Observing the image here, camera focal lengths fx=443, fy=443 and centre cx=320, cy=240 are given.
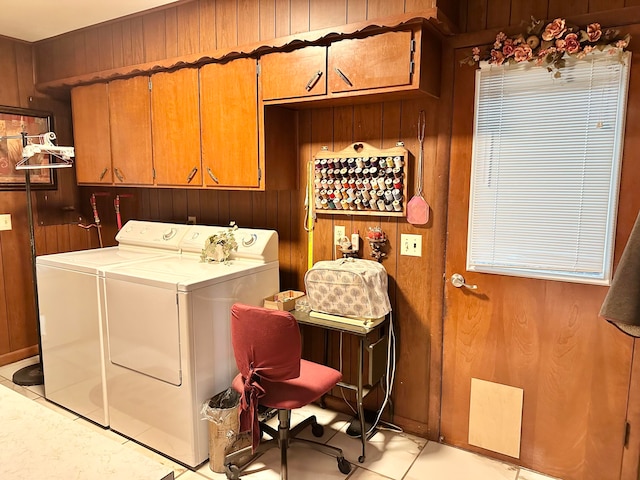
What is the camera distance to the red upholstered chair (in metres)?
1.93

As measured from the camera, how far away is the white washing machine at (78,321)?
2600mm

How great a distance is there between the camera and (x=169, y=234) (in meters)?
3.06

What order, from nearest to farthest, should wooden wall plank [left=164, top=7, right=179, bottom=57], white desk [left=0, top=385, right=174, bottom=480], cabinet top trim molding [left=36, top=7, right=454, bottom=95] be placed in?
white desk [left=0, top=385, right=174, bottom=480]
cabinet top trim molding [left=36, top=7, right=454, bottom=95]
wooden wall plank [left=164, top=7, right=179, bottom=57]

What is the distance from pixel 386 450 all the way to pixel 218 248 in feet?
4.97

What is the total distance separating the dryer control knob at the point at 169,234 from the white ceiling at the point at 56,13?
A: 1.45 metres

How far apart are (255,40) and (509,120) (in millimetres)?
1434

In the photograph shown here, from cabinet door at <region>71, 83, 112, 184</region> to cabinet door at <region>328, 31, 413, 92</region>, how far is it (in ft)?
6.23

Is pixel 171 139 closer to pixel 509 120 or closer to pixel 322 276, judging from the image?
pixel 322 276

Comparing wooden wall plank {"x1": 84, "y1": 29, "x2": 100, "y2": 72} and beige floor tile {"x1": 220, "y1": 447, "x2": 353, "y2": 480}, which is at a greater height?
wooden wall plank {"x1": 84, "y1": 29, "x2": 100, "y2": 72}

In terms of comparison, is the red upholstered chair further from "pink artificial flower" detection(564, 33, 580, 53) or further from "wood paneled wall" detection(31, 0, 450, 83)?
"pink artificial flower" detection(564, 33, 580, 53)

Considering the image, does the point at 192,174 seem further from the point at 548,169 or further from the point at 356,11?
the point at 548,169

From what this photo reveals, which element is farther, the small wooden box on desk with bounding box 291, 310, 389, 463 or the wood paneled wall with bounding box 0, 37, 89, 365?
the wood paneled wall with bounding box 0, 37, 89, 365

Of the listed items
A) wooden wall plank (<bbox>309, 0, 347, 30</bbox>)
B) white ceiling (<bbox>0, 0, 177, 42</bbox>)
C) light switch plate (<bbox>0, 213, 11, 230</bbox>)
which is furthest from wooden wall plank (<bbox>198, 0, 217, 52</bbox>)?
light switch plate (<bbox>0, 213, 11, 230</bbox>)

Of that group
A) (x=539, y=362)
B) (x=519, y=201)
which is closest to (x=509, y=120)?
(x=519, y=201)
